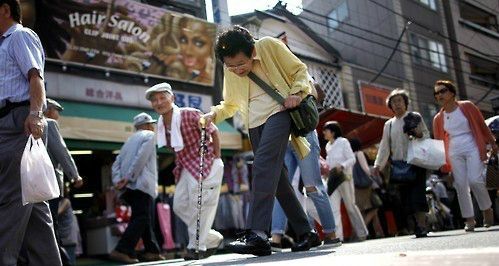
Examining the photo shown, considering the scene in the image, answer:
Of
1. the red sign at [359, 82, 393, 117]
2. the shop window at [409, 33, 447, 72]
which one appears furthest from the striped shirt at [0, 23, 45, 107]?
the red sign at [359, 82, 393, 117]

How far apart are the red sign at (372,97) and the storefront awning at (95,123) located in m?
6.85

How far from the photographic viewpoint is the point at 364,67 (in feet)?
49.3

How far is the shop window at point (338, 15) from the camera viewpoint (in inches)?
393

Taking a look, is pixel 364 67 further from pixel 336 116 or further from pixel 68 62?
pixel 68 62

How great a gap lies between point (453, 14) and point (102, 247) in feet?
24.9

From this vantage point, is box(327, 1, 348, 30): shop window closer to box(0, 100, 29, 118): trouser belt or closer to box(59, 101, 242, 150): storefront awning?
box(59, 101, 242, 150): storefront awning

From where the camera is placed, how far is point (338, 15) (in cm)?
1046

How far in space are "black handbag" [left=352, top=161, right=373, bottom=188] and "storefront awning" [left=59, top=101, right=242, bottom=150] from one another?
9.70 feet

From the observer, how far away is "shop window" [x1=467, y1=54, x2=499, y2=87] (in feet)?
26.2

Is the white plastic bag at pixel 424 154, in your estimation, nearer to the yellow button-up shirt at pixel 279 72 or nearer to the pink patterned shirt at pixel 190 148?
the yellow button-up shirt at pixel 279 72

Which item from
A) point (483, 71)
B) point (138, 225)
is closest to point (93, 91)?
point (138, 225)

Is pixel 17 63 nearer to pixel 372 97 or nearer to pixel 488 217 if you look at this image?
pixel 488 217

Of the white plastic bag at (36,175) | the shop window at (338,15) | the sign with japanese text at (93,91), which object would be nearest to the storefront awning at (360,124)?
the shop window at (338,15)

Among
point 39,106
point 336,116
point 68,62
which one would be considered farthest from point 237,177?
point 39,106
